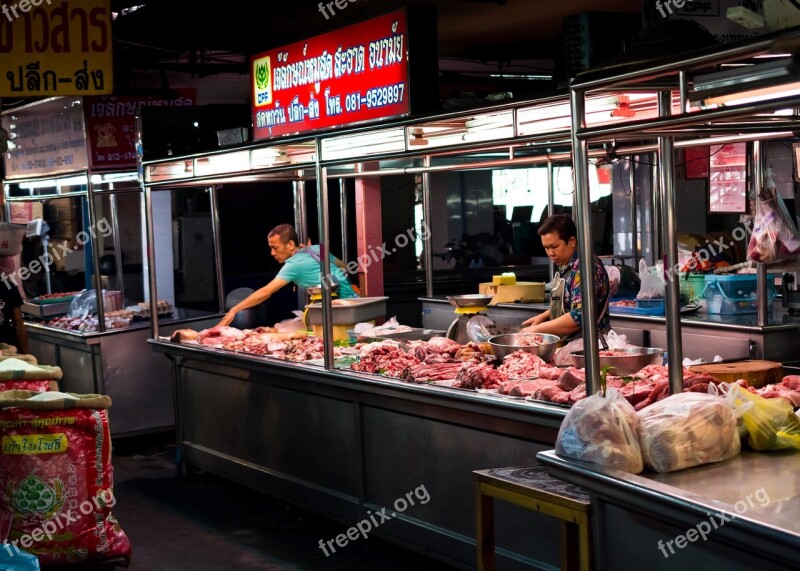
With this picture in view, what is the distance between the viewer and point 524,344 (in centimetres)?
597

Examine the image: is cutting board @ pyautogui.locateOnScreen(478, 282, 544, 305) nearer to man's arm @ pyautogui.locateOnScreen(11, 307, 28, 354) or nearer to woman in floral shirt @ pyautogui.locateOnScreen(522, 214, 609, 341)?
woman in floral shirt @ pyautogui.locateOnScreen(522, 214, 609, 341)

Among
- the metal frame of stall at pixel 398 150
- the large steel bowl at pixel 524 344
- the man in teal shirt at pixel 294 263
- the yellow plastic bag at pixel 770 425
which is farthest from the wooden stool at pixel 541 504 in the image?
the man in teal shirt at pixel 294 263

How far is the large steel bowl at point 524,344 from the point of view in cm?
587

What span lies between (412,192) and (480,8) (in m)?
8.84

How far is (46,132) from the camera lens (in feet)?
34.9

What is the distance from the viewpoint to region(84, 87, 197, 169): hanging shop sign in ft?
32.3

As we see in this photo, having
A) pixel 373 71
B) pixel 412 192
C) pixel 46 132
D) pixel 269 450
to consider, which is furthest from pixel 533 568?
pixel 412 192

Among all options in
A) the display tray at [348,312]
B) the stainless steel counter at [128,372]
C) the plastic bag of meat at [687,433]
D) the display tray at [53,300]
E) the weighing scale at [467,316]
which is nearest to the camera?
the plastic bag of meat at [687,433]

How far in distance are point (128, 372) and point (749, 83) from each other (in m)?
7.41

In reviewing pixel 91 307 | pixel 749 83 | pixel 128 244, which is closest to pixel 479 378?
pixel 749 83

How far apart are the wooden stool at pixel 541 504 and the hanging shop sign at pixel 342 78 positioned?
3.08 metres

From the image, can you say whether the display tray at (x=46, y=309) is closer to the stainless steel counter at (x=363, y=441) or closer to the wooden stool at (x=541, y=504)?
the stainless steel counter at (x=363, y=441)

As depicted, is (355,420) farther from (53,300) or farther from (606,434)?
(53,300)

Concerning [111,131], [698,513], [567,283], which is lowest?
[698,513]
